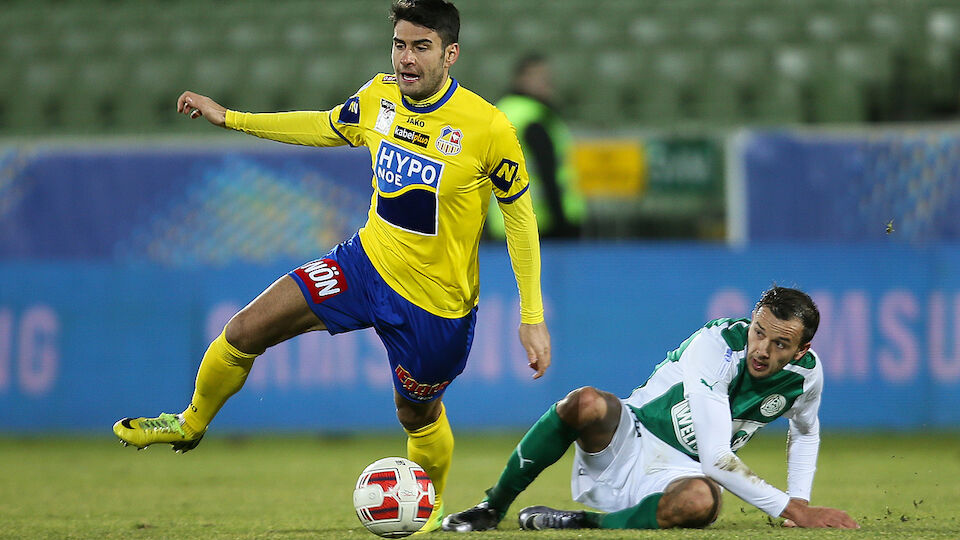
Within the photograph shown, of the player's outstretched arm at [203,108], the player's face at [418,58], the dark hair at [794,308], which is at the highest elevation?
the player's face at [418,58]

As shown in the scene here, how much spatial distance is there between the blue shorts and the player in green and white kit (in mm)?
458

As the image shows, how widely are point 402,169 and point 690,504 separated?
5.11 ft

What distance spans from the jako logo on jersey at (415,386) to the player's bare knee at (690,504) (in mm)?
938

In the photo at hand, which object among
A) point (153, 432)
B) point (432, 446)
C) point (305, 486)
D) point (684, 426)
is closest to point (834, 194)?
point (305, 486)

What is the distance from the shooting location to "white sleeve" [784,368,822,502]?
4.64 metres

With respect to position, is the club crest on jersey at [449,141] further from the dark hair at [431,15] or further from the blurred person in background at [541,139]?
the blurred person in background at [541,139]

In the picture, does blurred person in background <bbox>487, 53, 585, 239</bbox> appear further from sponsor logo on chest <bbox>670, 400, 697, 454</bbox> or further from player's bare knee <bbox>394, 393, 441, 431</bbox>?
sponsor logo on chest <bbox>670, 400, 697, 454</bbox>

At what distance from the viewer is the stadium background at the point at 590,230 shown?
838 centimetres

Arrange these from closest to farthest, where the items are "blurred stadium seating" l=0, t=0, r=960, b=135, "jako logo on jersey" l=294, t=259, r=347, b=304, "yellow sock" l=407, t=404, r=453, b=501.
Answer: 1. "jako logo on jersey" l=294, t=259, r=347, b=304
2. "yellow sock" l=407, t=404, r=453, b=501
3. "blurred stadium seating" l=0, t=0, r=960, b=135

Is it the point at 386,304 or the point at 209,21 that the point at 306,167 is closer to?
the point at 209,21

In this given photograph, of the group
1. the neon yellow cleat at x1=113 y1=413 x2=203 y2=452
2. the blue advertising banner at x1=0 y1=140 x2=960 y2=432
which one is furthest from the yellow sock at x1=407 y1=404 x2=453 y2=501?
the blue advertising banner at x1=0 y1=140 x2=960 y2=432

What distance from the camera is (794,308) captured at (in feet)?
14.3

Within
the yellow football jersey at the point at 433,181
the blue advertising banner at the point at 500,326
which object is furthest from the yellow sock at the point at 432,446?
the blue advertising banner at the point at 500,326

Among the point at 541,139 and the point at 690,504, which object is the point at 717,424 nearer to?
the point at 690,504
